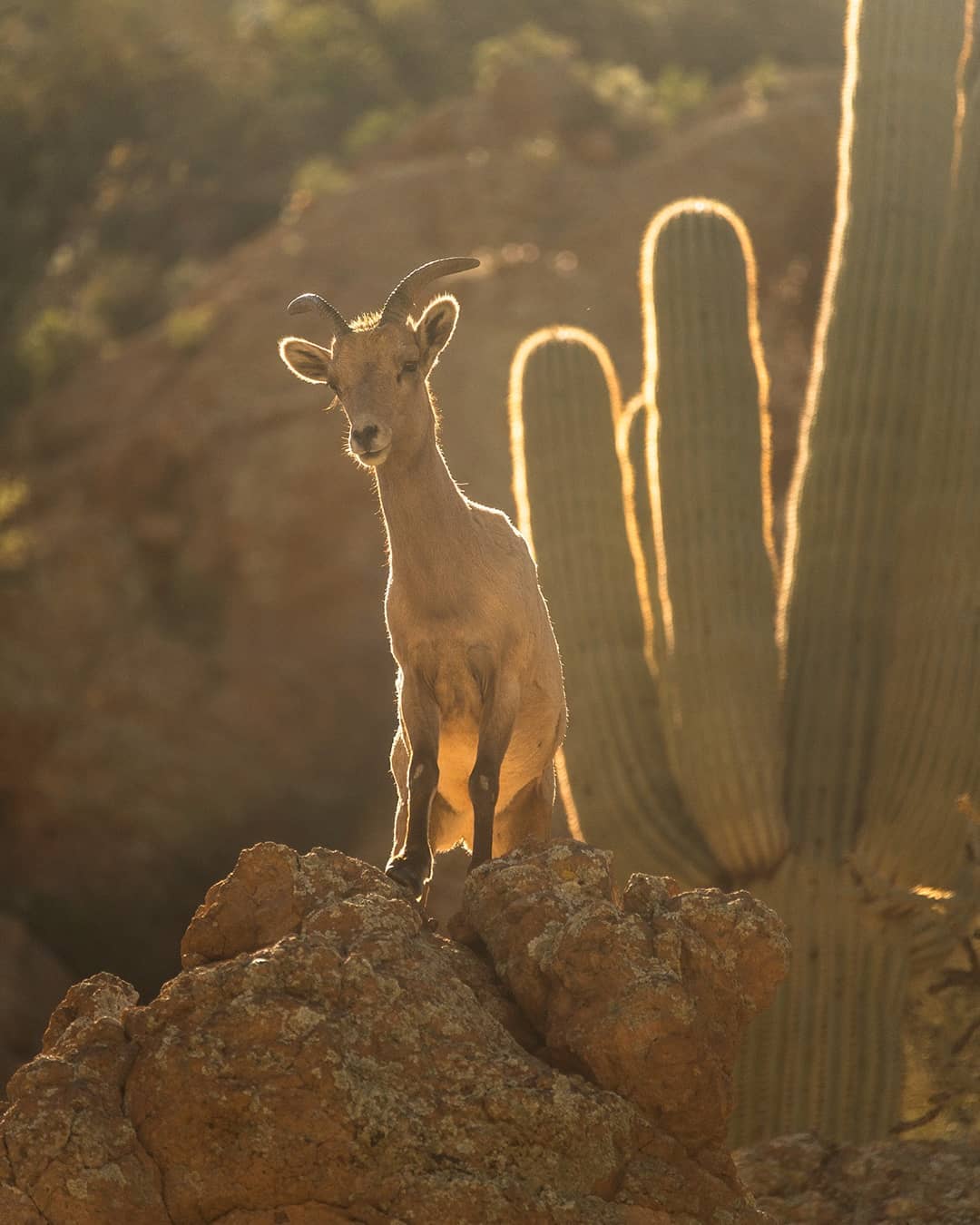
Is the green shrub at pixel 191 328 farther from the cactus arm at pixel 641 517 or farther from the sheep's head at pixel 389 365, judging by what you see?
the sheep's head at pixel 389 365

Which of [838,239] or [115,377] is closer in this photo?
[838,239]

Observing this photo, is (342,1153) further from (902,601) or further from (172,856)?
(172,856)

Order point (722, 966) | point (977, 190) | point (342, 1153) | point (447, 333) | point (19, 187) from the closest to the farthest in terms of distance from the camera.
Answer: point (342, 1153) → point (722, 966) → point (447, 333) → point (977, 190) → point (19, 187)

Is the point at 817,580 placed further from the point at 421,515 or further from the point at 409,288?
the point at 409,288

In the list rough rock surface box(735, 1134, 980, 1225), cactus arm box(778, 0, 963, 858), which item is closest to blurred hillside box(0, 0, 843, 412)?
cactus arm box(778, 0, 963, 858)

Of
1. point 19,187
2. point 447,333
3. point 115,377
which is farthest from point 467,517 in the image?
point 19,187

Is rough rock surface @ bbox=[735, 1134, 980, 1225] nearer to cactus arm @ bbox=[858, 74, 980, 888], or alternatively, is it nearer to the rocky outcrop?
the rocky outcrop

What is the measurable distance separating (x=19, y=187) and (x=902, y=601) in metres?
24.7

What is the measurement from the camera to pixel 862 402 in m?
10.0

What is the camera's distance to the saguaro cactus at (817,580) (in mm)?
9164

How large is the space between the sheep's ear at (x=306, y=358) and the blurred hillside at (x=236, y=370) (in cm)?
1033

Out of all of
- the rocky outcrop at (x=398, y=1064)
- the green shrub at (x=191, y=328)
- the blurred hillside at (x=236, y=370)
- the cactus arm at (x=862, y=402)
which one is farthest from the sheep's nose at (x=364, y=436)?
the green shrub at (x=191, y=328)

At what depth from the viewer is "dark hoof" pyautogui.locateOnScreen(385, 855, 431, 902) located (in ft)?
20.1

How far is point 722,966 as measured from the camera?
5.40 metres
